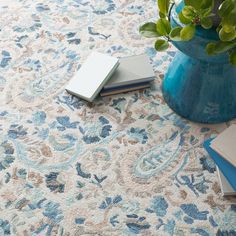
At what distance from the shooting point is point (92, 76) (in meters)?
1.19

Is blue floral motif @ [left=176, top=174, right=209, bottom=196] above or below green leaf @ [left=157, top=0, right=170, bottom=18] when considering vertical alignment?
below

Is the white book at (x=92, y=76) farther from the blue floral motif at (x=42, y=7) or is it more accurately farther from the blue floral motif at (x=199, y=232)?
the blue floral motif at (x=199, y=232)

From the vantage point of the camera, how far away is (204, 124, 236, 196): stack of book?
98cm

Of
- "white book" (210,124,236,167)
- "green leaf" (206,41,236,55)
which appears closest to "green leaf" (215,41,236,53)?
"green leaf" (206,41,236,55)

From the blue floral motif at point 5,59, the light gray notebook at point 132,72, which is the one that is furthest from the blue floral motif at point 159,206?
the blue floral motif at point 5,59

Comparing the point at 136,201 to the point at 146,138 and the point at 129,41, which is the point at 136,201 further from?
the point at 129,41

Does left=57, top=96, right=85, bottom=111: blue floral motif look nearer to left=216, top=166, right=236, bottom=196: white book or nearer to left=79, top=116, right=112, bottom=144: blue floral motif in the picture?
left=79, top=116, right=112, bottom=144: blue floral motif

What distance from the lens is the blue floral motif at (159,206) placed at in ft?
3.23

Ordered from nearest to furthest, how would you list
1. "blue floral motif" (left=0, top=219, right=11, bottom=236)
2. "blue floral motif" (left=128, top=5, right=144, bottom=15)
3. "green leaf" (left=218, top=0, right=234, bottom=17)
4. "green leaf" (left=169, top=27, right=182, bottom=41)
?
"green leaf" (left=218, top=0, right=234, bottom=17) → "green leaf" (left=169, top=27, right=182, bottom=41) → "blue floral motif" (left=0, top=219, right=11, bottom=236) → "blue floral motif" (left=128, top=5, right=144, bottom=15)

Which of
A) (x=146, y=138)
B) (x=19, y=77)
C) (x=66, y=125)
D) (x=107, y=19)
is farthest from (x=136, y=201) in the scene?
(x=107, y=19)

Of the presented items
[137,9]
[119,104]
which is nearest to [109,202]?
[119,104]

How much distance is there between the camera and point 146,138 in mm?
1108

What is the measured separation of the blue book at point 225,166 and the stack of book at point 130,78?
0.92 feet

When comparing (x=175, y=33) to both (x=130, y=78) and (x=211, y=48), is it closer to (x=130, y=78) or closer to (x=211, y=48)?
(x=211, y=48)
